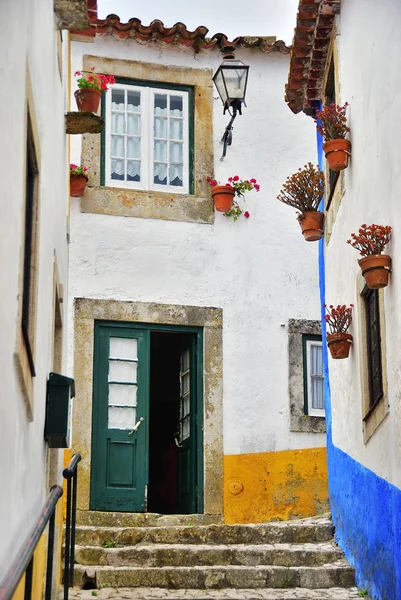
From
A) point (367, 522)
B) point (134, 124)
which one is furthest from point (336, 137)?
point (134, 124)

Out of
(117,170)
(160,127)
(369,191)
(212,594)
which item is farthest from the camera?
(160,127)

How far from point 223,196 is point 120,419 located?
8.54 feet

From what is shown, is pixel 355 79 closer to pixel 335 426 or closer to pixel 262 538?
pixel 335 426

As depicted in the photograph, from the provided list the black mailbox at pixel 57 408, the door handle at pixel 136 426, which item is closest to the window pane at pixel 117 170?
the door handle at pixel 136 426

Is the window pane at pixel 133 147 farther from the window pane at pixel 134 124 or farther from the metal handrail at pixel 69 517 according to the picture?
the metal handrail at pixel 69 517

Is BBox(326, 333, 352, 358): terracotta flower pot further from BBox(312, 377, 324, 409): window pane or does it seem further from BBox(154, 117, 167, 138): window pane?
BBox(154, 117, 167, 138): window pane

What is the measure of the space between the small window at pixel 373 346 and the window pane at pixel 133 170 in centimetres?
422

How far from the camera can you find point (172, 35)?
11.2 m

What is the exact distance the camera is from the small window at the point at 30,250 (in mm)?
5414

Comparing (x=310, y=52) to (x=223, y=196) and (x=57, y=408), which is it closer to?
(x=223, y=196)

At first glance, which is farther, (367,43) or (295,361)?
(295,361)

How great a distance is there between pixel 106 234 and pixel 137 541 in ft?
11.4

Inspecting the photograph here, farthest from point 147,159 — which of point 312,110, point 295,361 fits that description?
point 295,361

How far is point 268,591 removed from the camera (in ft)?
24.7
